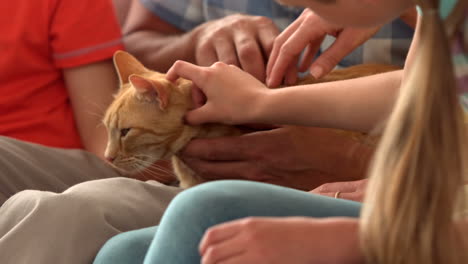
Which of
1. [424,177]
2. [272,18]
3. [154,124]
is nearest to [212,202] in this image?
[424,177]

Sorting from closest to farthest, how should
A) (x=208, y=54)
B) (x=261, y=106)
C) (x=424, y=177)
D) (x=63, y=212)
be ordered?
(x=424, y=177) < (x=63, y=212) < (x=261, y=106) < (x=208, y=54)

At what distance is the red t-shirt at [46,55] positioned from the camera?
1687mm

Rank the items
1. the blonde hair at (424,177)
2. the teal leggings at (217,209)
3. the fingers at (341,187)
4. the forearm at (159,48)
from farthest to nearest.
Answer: the forearm at (159,48) < the fingers at (341,187) < the teal leggings at (217,209) < the blonde hair at (424,177)

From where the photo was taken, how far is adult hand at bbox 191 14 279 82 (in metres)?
1.42

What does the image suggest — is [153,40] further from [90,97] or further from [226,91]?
[226,91]

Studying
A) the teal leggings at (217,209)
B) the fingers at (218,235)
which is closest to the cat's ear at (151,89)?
the teal leggings at (217,209)

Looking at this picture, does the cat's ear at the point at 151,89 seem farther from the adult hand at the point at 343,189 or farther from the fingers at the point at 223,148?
the adult hand at the point at 343,189

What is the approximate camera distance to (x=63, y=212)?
1076 millimetres

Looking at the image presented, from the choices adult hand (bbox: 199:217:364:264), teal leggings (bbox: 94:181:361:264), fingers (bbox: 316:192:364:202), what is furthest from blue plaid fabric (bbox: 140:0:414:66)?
adult hand (bbox: 199:217:364:264)

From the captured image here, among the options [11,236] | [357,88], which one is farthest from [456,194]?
[11,236]

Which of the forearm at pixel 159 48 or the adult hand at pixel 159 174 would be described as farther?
Answer: the forearm at pixel 159 48

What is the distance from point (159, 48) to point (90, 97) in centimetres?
22

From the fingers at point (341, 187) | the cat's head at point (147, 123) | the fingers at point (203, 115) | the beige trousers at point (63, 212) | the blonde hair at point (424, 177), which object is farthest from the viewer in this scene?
the cat's head at point (147, 123)

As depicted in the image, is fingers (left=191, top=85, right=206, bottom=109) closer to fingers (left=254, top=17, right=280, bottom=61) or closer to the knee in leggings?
fingers (left=254, top=17, right=280, bottom=61)
